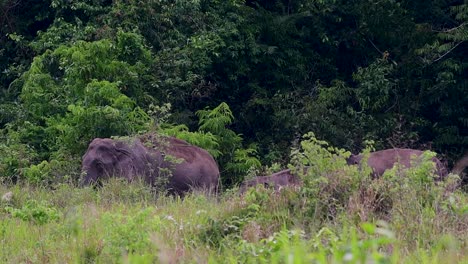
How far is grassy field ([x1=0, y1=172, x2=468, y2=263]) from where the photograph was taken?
21.3 feet

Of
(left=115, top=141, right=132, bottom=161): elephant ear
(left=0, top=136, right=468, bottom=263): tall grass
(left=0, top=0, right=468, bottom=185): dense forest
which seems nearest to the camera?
(left=0, top=136, right=468, bottom=263): tall grass

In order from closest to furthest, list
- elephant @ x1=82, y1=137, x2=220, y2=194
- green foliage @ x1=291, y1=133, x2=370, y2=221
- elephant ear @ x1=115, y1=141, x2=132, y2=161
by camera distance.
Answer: green foliage @ x1=291, y1=133, x2=370, y2=221 → elephant @ x1=82, y1=137, x2=220, y2=194 → elephant ear @ x1=115, y1=141, x2=132, y2=161

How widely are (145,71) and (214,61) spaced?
2509mm

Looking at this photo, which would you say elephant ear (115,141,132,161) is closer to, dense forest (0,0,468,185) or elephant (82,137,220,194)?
elephant (82,137,220,194)

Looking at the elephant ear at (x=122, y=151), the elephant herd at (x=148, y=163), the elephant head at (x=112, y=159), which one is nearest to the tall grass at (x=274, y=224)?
the elephant herd at (x=148, y=163)

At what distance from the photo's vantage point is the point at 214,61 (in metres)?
20.3

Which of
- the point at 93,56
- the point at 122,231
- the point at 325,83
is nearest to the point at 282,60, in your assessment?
the point at 325,83

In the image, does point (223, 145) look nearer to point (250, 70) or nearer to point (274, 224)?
point (250, 70)

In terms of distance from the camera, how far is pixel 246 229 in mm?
7430

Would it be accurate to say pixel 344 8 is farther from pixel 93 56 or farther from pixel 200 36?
pixel 93 56

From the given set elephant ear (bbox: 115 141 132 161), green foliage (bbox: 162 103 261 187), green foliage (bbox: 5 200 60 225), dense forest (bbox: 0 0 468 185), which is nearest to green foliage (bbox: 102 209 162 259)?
green foliage (bbox: 5 200 60 225)

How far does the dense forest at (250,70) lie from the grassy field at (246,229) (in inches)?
316

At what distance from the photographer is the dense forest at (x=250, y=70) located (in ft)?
56.2

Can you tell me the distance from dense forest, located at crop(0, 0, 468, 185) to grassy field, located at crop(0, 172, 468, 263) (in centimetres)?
803
